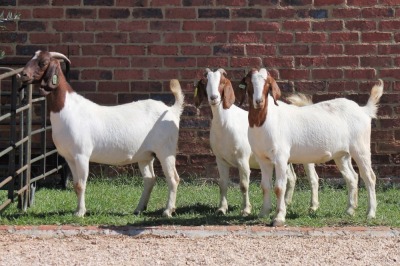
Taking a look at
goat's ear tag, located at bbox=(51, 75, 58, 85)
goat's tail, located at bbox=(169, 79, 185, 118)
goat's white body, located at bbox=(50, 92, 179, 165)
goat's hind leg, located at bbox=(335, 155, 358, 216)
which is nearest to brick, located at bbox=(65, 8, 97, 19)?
goat's tail, located at bbox=(169, 79, 185, 118)

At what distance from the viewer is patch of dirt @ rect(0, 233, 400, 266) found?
809 cm

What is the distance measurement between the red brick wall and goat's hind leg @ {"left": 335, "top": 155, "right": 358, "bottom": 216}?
216 cm

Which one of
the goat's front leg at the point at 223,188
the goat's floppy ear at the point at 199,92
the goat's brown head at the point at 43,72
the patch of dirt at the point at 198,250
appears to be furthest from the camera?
the goat's front leg at the point at 223,188

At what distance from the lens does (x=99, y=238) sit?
891 cm

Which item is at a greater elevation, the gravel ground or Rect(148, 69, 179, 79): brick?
Rect(148, 69, 179, 79): brick

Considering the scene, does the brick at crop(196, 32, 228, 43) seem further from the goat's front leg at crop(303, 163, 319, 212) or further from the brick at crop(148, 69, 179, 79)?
the goat's front leg at crop(303, 163, 319, 212)

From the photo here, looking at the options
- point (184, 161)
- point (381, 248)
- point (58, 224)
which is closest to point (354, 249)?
point (381, 248)

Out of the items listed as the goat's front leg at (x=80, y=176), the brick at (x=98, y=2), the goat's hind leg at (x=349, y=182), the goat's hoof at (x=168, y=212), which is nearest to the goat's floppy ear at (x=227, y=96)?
the goat's hoof at (x=168, y=212)

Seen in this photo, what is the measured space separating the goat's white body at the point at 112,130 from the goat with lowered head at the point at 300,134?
3.46ft

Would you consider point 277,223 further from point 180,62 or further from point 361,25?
point 361,25

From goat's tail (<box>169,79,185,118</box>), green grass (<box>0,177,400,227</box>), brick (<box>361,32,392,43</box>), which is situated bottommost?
green grass (<box>0,177,400,227</box>)

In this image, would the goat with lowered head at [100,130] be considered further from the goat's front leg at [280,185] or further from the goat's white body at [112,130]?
the goat's front leg at [280,185]

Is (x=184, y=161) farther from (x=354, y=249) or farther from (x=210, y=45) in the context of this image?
(x=354, y=249)

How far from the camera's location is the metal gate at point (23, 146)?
10039 millimetres
